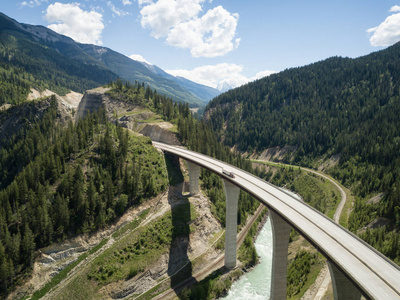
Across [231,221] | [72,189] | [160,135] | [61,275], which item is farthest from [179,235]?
[160,135]

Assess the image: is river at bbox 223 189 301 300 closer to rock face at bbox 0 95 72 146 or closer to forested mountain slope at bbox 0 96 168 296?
forested mountain slope at bbox 0 96 168 296

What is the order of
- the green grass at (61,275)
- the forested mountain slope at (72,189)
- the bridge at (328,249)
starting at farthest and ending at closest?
the forested mountain slope at (72,189) → the green grass at (61,275) → the bridge at (328,249)

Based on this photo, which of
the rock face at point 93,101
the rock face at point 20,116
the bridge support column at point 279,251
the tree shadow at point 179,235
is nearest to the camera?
the bridge support column at point 279,251

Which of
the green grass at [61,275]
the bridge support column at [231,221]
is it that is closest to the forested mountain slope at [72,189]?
the green grass at [61,275]

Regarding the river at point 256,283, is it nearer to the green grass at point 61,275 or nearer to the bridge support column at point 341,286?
the bridge support column at point 341,286

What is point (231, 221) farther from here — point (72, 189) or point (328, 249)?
point (72, 189)

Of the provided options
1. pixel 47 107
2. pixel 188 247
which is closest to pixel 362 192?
pixel 188 247

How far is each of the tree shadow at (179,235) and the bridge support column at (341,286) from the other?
33.3m

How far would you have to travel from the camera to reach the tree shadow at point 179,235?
55719mm

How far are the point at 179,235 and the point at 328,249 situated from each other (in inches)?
1592

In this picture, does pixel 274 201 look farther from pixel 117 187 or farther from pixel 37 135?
pixel 37 135

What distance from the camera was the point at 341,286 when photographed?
2919 centimetres

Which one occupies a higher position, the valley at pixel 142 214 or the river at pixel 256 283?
the valley at pixel 142 214

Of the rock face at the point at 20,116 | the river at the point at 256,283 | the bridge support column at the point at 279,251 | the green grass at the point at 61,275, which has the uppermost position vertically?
the rock face at the point at 20,116
